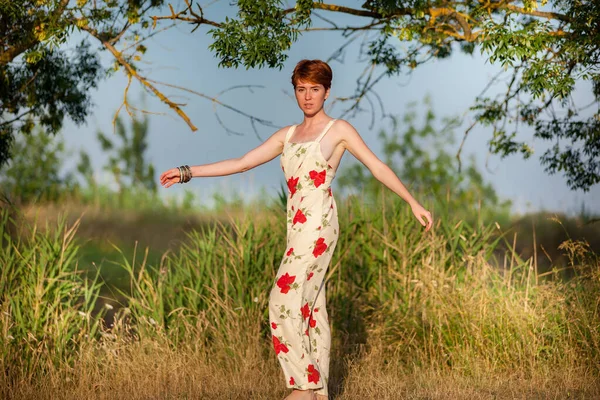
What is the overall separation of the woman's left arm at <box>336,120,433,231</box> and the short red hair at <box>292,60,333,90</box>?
31 centimetres

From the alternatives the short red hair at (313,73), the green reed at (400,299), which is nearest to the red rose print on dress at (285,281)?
the short red hair at (313,73)

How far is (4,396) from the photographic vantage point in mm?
6422

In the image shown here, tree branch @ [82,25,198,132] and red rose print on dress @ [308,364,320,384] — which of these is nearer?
red rose print on dress @ [308,364,320,384]

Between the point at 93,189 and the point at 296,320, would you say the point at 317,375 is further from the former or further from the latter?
the point at 93,189

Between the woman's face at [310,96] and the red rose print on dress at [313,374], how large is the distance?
170cm

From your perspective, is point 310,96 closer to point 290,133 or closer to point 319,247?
point 290,133

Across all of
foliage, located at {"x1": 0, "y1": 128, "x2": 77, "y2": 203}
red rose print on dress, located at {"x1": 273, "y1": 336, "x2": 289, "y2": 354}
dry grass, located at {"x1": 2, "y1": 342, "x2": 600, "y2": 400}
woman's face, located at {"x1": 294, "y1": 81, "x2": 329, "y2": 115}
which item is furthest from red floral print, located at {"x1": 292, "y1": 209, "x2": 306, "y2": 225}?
foliage, located at {"x1": 0, "y1": 128, "x2": 77, "y2": 203}

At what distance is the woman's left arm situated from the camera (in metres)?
5.20

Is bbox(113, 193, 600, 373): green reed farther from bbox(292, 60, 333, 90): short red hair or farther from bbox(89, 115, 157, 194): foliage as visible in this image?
bbox(89, 115, 157, 194): foliage

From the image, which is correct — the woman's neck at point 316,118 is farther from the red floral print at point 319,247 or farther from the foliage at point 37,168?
the foliage at point 37,168

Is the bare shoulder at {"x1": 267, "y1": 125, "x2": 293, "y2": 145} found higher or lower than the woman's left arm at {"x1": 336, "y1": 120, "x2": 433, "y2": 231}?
higher

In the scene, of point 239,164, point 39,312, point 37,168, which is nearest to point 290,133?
point 239,164

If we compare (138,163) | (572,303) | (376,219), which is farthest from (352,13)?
(138,163)

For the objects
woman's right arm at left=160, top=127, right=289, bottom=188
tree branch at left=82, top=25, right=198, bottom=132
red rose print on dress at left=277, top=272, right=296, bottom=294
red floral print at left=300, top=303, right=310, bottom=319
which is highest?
tree branch at left=82, top=25, right=198, bottom=132
